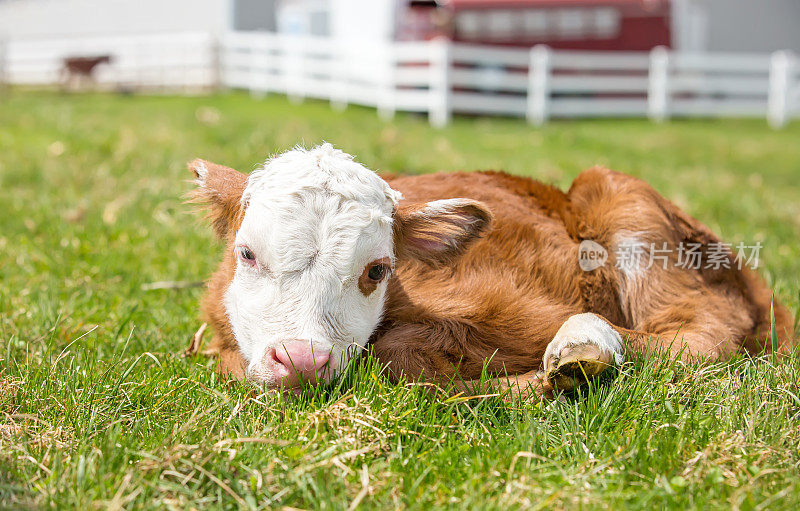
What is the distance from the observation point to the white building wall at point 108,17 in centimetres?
2825

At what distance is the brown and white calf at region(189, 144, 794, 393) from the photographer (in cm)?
318

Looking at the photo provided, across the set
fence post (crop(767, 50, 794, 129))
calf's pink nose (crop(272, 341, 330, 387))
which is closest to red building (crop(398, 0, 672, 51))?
fence post (crop(767, 50, 794, 129))

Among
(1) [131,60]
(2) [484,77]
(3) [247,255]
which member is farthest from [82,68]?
(3) [247,255]

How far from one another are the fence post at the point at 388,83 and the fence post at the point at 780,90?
10056mm

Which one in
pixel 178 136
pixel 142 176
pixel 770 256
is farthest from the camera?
pixel 178 136

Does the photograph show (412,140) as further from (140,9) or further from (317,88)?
(140,9)

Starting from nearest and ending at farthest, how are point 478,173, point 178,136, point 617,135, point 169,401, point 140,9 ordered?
point 169,401 < point 478,173 < point 178,136 < point 617,135 < point 140,9

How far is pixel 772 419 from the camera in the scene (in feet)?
10.0

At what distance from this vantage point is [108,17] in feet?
102

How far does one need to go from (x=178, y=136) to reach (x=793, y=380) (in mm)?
8736

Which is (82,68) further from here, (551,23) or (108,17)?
(551,23)

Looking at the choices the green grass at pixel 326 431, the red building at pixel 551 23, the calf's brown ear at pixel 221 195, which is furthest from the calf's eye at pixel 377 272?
the red building at pixel 551 23

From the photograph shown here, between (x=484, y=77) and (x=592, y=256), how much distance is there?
15.4 metres

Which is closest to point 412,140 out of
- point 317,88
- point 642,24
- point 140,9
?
point 317,88
